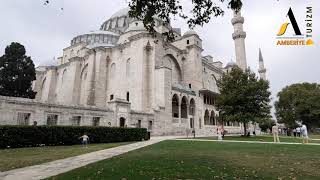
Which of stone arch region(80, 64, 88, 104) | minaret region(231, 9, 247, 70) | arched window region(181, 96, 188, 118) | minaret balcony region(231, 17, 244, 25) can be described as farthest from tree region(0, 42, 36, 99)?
minaret balcony region(231, 17, 244, 25)

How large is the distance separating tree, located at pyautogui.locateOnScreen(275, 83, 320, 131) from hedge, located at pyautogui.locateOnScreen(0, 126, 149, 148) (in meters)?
40.5

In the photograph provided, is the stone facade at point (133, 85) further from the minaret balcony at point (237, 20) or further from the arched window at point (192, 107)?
the minaret balcony at point (237, 20)

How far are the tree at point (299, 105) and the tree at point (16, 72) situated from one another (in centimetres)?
4927

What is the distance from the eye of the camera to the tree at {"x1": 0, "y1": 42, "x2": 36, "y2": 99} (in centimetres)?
3643

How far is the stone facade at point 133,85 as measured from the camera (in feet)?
97.2

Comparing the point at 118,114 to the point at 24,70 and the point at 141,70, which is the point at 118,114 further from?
the point at 24,70

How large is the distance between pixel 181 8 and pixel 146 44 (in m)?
32.1

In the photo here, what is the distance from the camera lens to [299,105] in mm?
50844

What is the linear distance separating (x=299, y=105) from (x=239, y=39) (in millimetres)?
19008

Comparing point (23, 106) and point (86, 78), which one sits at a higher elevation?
point (86, 78)

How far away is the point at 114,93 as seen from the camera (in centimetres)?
4634

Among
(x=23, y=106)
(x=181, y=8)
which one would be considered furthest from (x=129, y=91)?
(x=181, y=8)

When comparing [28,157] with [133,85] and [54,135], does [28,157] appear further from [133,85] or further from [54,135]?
[133,85]

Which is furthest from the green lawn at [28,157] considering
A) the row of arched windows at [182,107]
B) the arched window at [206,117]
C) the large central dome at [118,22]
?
the large central dome at [118,22]
